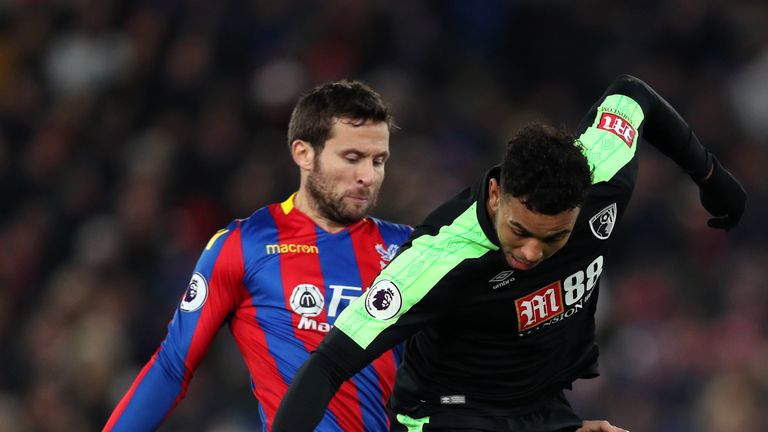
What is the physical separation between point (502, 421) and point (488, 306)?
42 centimetres

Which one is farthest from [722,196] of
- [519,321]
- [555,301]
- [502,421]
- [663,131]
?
[502,421]

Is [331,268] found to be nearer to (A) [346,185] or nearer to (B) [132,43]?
(A) [346,185]

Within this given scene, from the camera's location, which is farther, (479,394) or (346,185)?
(346,185)

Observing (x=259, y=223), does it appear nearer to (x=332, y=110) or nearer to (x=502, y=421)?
(x=332, y=110)

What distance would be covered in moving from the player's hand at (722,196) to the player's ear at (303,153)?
139cm

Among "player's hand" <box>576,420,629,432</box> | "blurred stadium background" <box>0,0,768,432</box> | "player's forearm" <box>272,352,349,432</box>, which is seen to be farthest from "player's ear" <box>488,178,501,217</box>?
"blurred stadium background" <box>0,0,768,432</box>

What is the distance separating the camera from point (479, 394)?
4.15 metres

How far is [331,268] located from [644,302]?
451 cm

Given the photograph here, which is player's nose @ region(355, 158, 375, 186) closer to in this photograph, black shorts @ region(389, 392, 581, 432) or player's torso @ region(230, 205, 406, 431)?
player's torso @ region(230, 205, 406, 431)

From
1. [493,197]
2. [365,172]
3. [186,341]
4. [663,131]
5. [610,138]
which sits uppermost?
[663,131]

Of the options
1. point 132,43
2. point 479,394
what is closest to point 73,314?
point 132,43

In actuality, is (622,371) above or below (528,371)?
above

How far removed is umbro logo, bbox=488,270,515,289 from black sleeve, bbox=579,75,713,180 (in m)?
0.78

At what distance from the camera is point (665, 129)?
4457 mm
